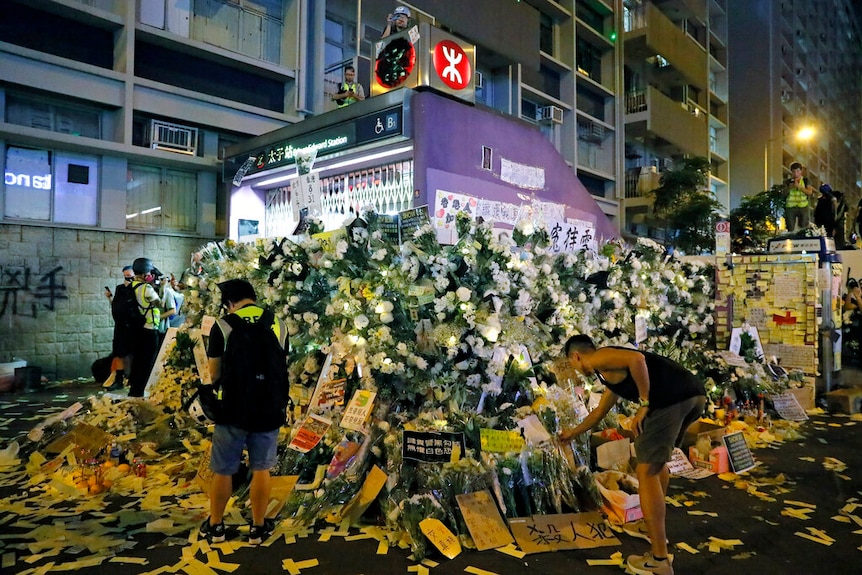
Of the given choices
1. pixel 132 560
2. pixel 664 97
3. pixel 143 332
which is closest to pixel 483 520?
pixel 132 560

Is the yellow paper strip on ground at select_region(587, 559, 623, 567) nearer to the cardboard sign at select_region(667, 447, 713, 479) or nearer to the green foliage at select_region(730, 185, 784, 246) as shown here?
the cardboard sign at select_region(667, 447, 713, 479)

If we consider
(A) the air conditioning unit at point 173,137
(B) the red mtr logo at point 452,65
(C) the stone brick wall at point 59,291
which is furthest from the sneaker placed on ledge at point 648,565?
(A) the air conditioning unit at point 173,137

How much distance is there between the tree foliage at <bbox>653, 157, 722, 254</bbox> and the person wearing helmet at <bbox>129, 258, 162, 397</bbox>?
19.1 m

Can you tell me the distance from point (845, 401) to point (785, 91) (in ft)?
123

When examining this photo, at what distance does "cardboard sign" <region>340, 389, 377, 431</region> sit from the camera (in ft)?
15.3

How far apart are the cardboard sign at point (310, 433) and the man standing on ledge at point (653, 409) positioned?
226 cm

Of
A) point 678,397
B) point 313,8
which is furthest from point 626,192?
point 678,397

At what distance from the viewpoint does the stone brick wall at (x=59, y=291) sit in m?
9.66

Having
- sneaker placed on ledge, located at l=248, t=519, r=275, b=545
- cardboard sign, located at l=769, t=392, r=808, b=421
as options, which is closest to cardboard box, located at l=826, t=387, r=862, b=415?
cardboard sign, located at l=769, t=392, r=808, b=421

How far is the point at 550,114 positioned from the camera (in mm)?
20391

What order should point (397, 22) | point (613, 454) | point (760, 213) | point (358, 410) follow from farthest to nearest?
1. point (760, 213)
2. point (397, 22)
3. point (613, 454)
4. point (358, 410)

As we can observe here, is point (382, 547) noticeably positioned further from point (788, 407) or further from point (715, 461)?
point (788, 407)

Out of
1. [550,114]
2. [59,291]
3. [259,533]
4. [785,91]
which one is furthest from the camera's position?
[785,91]

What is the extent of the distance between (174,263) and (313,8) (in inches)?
268
